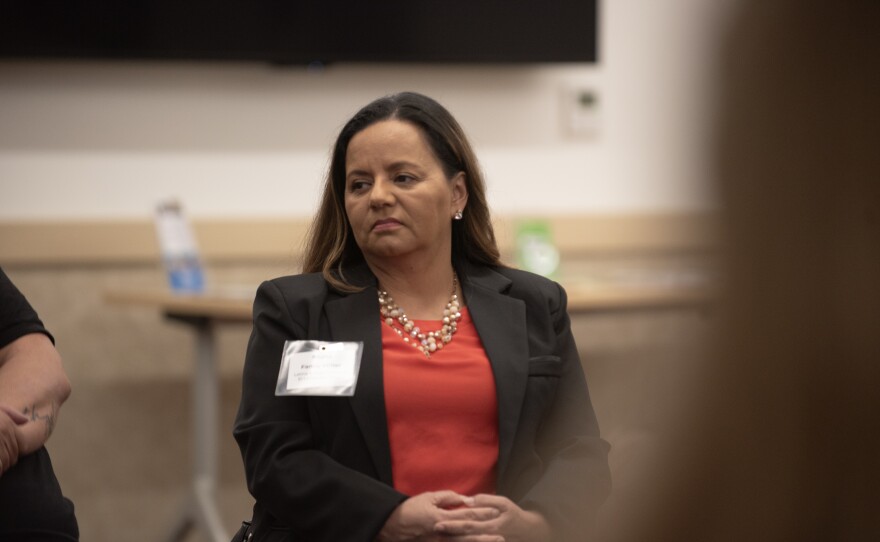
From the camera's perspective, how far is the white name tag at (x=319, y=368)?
68.6 inches

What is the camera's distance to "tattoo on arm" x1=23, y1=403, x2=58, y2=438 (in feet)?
6.43

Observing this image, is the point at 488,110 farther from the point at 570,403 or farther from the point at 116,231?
Result: the point at 570,403

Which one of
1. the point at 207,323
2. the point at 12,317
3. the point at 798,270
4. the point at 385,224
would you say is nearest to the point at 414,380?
the point at 385,224

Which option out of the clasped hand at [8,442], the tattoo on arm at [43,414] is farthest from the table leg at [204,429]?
the clasped hand at [8,442]

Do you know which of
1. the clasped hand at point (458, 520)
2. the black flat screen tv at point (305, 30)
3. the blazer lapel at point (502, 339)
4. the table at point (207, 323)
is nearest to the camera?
the clasped hand at point (458, 520)

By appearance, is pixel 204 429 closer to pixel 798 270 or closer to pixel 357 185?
pixel 357 185

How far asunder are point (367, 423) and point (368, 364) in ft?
0.32

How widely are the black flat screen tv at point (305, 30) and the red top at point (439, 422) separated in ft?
8.94

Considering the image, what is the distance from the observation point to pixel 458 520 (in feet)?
5.66

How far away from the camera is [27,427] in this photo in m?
1.92

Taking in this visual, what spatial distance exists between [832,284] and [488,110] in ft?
14.2

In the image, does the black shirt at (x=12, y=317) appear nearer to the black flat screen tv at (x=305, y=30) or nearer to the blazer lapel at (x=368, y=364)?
the blazer lapel at (x=368, y=364)

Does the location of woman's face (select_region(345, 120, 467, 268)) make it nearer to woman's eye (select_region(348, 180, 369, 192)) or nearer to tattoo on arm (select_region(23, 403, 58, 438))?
woman's eye (select_region(348, 180, 369, 192))

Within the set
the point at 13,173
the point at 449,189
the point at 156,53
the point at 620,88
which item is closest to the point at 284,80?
the point at 156,53
